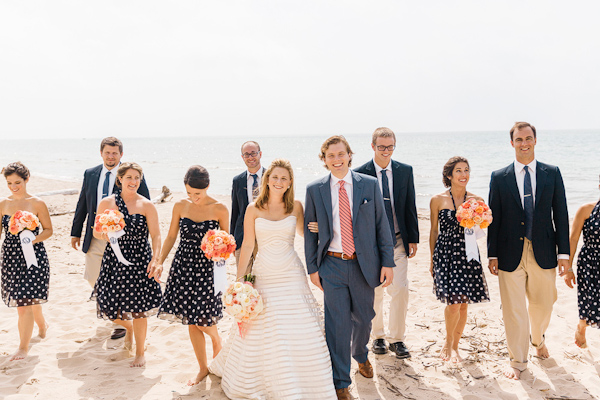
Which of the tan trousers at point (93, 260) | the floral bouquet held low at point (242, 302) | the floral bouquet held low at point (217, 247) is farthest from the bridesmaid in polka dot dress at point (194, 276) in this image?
the tan trousers at point (93, 260)

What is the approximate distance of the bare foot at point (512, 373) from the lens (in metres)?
4.81

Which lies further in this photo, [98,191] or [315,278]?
[98,191]

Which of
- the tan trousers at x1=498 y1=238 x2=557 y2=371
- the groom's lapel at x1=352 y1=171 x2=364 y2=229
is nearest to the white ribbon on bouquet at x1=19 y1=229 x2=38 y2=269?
the groom's lapel at x1=352 y1=171 x2=364 y2=229

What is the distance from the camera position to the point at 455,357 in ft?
17.1

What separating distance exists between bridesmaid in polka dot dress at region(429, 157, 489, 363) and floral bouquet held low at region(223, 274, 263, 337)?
2.15 meters

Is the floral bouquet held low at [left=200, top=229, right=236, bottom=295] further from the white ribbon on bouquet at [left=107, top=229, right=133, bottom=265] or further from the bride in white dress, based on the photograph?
the white ribbon on bouquet at [left=107, top=229, right=133, bottom=265]

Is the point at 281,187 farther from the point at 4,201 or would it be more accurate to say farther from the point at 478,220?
the point at 4,201

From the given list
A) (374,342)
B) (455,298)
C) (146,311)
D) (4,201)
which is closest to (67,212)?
(4,201)

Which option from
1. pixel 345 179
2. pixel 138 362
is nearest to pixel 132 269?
pixel 138 362

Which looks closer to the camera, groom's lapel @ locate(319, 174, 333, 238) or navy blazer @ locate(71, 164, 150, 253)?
groom's lapel @ locate(319, 174, 333, 238)

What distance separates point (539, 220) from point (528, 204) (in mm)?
198

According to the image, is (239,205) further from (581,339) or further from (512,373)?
(581,339)

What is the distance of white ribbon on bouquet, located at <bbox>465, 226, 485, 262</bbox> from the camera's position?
4.93 m

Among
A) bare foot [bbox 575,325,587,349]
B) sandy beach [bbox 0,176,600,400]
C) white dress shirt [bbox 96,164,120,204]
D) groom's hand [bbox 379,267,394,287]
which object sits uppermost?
white dress shirt [bbox 96,164,120,204]
